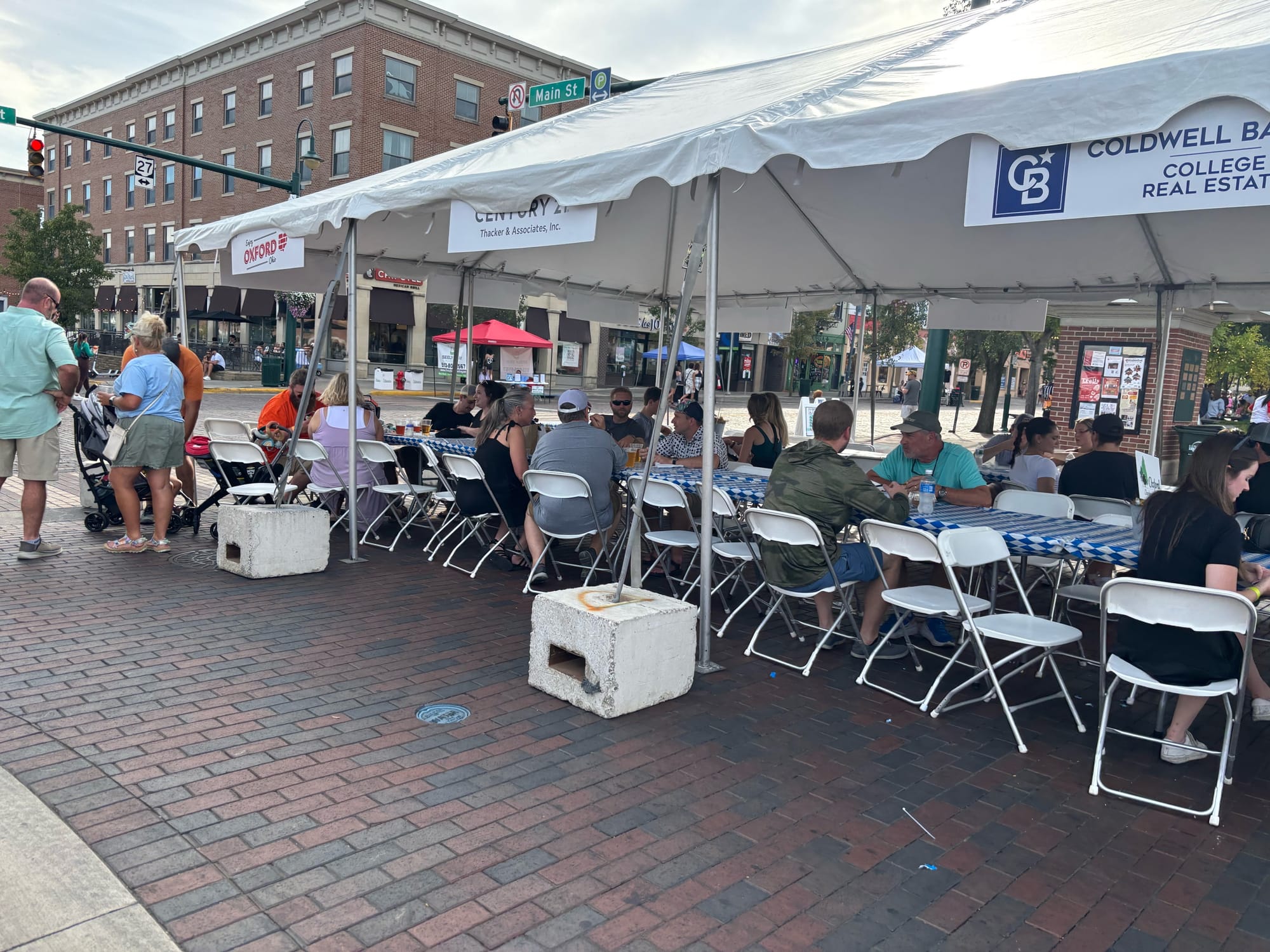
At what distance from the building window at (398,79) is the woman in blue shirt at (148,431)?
3179 cm

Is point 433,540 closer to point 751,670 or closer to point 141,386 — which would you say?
point 141,386

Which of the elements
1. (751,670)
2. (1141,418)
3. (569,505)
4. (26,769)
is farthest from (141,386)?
(1141,418)

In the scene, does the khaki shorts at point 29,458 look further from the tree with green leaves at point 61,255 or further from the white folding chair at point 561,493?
the tree with green leaves at point 61,255

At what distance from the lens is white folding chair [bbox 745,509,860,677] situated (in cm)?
469

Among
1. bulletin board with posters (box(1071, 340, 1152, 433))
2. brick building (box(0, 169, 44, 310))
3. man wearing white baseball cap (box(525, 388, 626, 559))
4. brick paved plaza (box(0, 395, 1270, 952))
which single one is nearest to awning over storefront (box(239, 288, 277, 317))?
bulletin board with posters (box(1071, 340, 1152, 433))

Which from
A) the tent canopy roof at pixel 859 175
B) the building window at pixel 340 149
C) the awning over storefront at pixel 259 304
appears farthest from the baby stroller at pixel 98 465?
the building window at pixel 340 149

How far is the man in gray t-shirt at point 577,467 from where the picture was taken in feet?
20.0

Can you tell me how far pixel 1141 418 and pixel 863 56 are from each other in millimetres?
10022

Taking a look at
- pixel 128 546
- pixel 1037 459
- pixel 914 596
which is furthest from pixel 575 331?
pixel 914 596

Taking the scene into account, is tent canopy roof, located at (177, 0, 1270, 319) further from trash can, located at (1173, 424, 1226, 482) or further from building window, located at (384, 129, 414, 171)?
building window, located at (384, 129, 414, 171)

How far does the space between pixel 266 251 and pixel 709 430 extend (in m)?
4.62

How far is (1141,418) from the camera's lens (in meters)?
13.4

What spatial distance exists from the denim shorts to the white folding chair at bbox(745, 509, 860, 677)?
0.05 ft

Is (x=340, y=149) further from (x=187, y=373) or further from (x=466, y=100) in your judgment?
(x=187, y=373)
